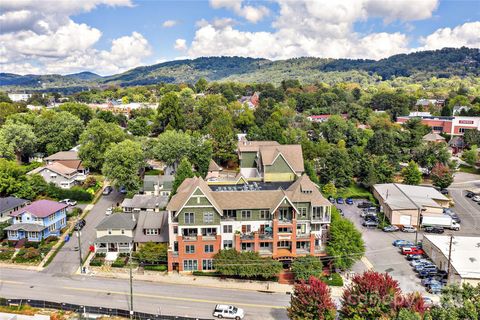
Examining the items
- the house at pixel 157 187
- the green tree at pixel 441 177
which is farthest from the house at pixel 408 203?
the house at pixel 157 187

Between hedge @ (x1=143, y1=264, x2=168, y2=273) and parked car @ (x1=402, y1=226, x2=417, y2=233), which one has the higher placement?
parked car @ (x1=402, y1=226, x2=417, y2=233)

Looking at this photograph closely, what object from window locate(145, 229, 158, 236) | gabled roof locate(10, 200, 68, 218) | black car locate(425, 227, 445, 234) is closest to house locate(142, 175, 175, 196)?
gabled roof locate(10, 200, 68, 218)

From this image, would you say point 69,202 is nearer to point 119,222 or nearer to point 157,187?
point 157,187

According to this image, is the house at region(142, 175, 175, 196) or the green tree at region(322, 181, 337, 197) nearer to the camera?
the house at region(142, 175, 175, 196)

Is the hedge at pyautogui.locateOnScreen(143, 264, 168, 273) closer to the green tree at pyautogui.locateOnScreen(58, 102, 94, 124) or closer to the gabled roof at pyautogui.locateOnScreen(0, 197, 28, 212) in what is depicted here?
the gabled roof at pyautogui.locateOnScreen(0, 197, 28, 212)

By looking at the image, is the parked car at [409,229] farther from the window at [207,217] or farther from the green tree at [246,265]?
the window at [207,217]

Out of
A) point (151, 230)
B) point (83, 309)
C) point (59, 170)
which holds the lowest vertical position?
point (83, 309)

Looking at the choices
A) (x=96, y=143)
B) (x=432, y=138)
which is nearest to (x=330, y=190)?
(x=432, y=138)
